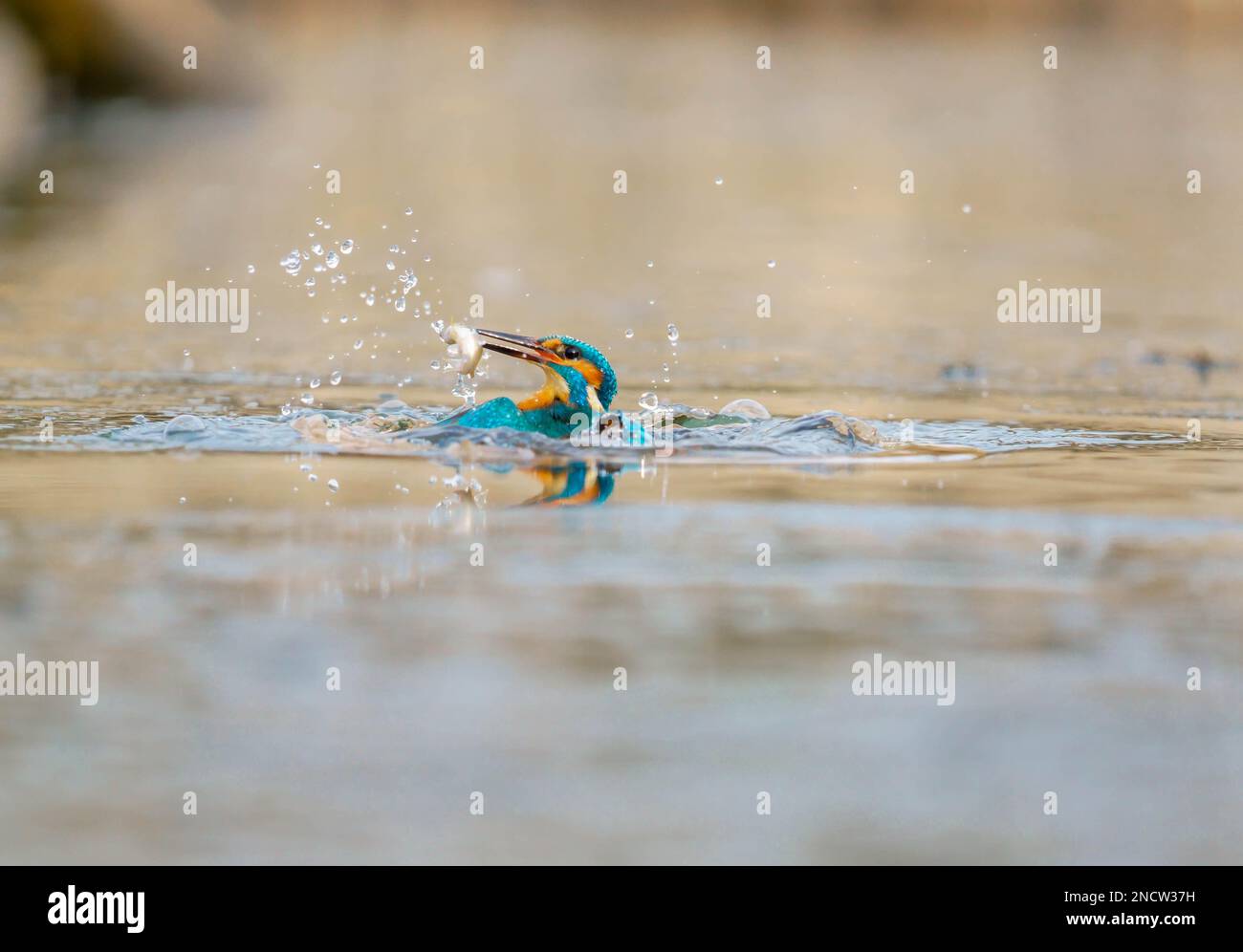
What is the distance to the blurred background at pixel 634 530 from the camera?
4.17 metres

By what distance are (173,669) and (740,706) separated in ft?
4.73

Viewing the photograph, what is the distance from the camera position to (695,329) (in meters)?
13.4

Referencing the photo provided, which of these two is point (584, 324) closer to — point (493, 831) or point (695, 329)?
point (695, 329)

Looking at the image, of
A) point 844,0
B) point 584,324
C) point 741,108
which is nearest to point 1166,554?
point 584,324
